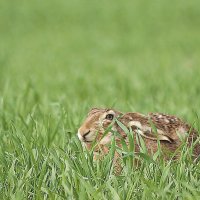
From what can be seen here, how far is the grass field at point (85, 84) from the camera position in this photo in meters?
4.77

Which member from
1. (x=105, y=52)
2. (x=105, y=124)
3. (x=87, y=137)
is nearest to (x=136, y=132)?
(x=105, y=124)

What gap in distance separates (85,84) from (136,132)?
545 cm

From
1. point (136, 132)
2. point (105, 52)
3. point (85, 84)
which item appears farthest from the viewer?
point (105, 52)

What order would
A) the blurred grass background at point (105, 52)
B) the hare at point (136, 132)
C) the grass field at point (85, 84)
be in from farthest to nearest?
the blurred grass background at point (105, 52) → the hare at point (136, 132) → the grass field at point (85, 84)

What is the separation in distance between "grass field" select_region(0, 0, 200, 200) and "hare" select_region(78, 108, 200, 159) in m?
0.17

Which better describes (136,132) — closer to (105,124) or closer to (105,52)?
(105,124)

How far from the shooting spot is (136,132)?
5.34 metres

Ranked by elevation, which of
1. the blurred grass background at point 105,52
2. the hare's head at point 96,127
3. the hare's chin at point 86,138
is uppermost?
the hare's head at point 96,127

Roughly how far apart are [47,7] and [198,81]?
48.6 feet

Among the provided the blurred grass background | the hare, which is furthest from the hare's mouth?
the blurred grass background

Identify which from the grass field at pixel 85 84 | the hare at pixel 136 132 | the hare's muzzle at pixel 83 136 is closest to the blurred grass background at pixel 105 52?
the grass field at pixel 85 84

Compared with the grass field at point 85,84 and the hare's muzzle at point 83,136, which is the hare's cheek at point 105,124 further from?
the grass field at point 85,84

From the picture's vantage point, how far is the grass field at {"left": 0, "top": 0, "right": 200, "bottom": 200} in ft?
15.7

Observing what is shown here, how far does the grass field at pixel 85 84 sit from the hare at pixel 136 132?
167mm
